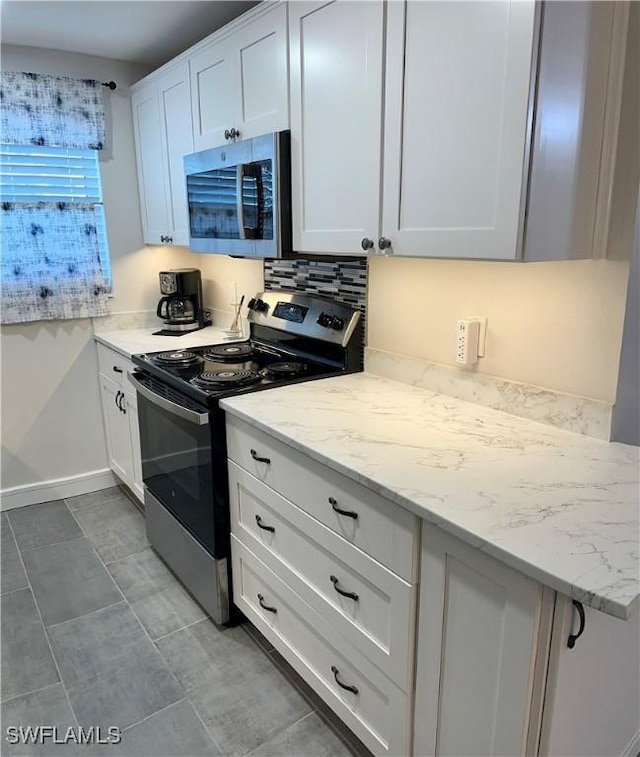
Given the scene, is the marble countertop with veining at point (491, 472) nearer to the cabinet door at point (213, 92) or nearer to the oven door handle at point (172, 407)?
the oven door handle at point (172, 407)

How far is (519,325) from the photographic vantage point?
166 centimetres

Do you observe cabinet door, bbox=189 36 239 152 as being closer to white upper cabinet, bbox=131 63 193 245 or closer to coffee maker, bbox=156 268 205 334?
white upper cabinet, bbox=131 63 193 245

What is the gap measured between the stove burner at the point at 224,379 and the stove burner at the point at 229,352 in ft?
0.85

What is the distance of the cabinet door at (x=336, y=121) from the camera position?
1580mm

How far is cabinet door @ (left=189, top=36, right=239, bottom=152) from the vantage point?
2170 millimetres

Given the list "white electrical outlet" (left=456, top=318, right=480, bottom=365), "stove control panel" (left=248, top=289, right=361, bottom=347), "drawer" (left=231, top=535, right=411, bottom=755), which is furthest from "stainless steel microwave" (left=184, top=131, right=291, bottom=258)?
"drawer" (left=231, top=535, right=411, bottom=755)

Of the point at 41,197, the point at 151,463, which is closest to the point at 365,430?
the point at 151,463

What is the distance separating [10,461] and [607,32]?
327 centimetres

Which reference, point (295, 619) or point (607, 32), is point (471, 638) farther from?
point (607, 32)

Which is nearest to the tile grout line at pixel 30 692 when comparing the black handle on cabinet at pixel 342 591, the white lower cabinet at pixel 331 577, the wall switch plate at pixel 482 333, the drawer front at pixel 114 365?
the white lower cabinet at pixel 331 577

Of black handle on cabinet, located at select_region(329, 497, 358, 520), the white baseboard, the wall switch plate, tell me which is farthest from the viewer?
the white baseboard

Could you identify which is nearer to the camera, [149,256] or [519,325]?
[519,325]

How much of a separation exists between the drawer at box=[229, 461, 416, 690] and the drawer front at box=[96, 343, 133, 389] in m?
1.12

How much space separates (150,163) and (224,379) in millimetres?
1622
